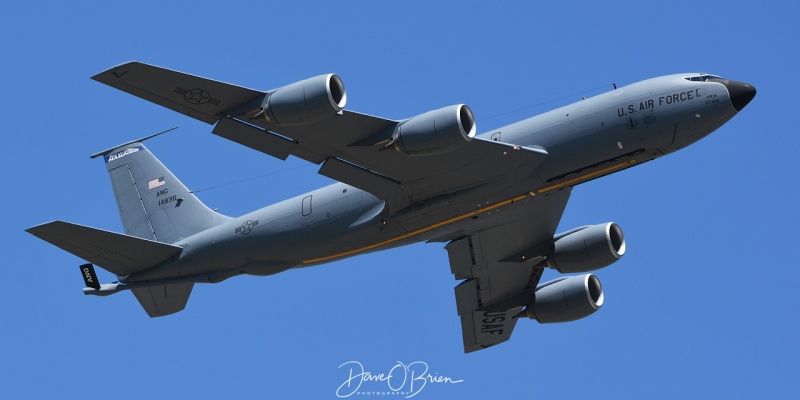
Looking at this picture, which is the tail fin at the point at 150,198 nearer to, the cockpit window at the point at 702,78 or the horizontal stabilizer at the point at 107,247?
the horizontal stabilizer at the point at 107,247

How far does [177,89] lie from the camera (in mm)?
40594

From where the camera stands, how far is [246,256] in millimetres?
47781

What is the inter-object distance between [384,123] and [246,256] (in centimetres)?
928

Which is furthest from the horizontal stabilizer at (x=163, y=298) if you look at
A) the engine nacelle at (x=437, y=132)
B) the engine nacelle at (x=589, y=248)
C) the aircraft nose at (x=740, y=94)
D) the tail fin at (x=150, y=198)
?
the aircraft nose at (x=740, y=94)

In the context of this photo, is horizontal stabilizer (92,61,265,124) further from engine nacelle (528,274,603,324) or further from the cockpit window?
engine nacelle (528,274,603,324)

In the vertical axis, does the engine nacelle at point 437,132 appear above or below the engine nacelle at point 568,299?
above

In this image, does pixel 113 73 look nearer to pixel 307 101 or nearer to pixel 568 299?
pixel 307 101

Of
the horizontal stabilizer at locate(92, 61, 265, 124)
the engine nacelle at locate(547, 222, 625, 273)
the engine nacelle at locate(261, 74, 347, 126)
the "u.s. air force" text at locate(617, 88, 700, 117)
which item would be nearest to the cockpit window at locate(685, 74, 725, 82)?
the "u.s. air force" text at locate(617, 88, 700, 117)

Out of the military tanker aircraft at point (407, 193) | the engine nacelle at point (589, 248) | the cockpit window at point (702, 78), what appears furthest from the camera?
the engine nacelle at point (589, 248)

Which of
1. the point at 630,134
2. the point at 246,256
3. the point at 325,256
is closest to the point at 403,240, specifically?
the point at 325,256

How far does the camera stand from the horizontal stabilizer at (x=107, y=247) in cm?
4550

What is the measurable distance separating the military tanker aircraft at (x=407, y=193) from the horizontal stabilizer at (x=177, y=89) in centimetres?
4

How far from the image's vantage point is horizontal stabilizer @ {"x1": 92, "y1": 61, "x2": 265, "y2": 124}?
40062 mm

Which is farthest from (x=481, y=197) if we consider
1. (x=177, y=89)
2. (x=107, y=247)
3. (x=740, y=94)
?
(x=107, y=247)
